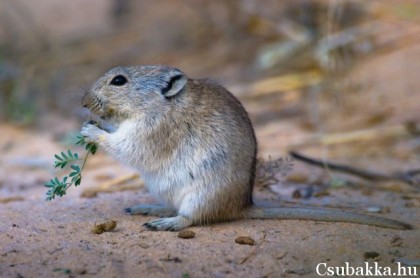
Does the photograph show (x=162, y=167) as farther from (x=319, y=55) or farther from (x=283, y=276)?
(x=319, y=55)

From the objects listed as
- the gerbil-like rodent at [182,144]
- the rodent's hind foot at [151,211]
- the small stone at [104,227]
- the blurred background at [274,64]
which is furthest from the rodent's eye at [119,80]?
the blurred background at [274,64]

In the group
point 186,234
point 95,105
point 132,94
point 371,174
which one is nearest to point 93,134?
point 95,105

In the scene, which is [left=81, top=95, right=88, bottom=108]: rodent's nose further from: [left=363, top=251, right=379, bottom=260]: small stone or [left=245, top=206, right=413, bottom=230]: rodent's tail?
[left=363, top=251, right=379, bottom=260]: small stone

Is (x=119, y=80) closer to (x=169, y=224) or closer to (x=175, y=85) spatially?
(x=175, y=85)

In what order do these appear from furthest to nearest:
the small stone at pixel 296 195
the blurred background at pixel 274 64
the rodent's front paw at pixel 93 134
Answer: the blurred background at pixel 274 64 → the small stone at pixel 296 195 → the rodent's front paw at pixel 93 134

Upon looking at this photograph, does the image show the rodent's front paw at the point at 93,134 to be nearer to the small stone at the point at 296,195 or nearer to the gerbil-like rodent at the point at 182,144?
the gerbil-like rodent at the point at 182,144

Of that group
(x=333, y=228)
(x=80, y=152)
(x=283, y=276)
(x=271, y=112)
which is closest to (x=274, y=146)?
(x=271, y=112)
